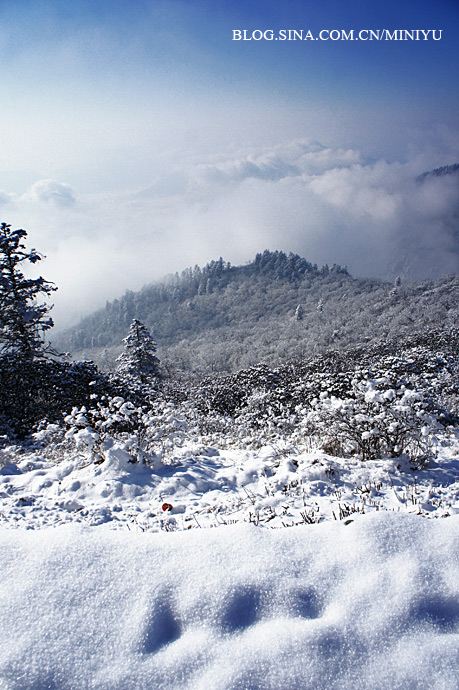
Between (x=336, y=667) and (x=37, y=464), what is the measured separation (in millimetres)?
6414

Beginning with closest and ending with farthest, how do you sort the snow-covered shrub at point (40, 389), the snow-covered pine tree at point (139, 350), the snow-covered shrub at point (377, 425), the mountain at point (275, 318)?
the snow-covered shrub at point (377, 425)
the snow-covered shrub at point (40, 389)
the snow-covered pine tree at point (139, 350)
the mountain at point (275, 318)

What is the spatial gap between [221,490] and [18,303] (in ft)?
50.0

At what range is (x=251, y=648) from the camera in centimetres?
229

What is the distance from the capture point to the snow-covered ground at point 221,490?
446cm

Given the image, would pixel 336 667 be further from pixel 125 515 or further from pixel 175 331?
pixel 175 331

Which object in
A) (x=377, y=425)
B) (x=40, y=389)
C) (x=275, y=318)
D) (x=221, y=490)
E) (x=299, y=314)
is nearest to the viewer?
(x=221, y=490)

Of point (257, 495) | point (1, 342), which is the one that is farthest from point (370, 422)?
point (1, 342)

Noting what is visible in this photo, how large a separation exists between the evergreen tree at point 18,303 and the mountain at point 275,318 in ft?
159

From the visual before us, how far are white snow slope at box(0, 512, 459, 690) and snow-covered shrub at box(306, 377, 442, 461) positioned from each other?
9.14 feet

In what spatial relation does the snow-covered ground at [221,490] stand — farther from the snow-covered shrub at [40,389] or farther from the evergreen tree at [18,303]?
the evergreen tree at [18,303]

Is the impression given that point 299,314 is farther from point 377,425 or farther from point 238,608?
point 238,608

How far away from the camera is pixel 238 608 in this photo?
8.61 feet

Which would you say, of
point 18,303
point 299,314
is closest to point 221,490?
point 18,303

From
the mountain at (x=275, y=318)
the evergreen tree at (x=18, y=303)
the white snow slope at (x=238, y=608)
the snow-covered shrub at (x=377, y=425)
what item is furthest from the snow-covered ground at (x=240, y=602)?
the mountain at (x=275, y=318)
